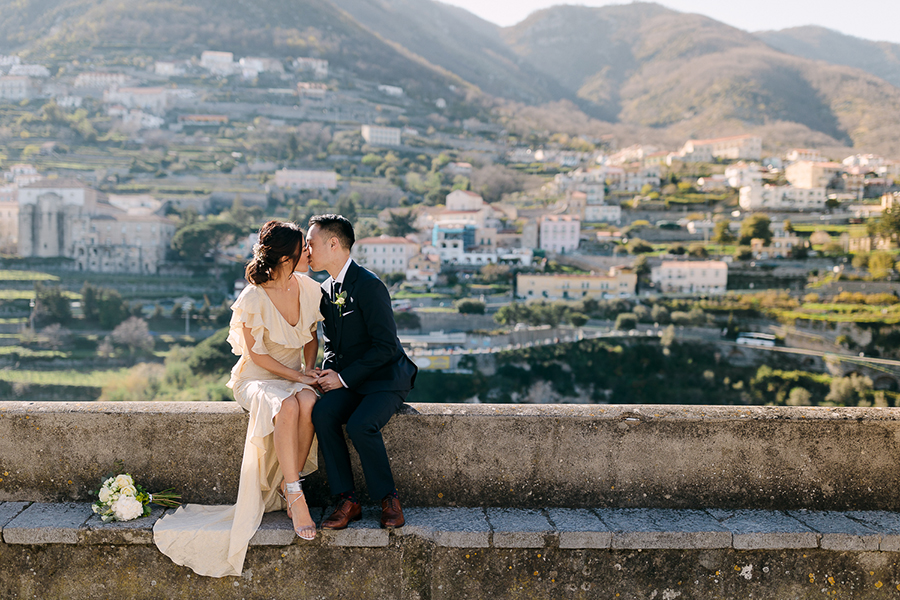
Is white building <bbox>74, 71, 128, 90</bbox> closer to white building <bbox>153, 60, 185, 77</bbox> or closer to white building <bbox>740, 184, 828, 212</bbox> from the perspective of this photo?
white building <bbox>153, 60, 185, 77</bbox>

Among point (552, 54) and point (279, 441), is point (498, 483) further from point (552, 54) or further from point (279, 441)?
point (552, 54)

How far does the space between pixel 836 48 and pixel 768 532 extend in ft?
461

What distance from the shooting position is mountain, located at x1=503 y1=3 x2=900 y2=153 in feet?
257

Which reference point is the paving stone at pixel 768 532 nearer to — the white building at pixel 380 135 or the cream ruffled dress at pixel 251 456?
the cream ruffled dress at pixel 251 456

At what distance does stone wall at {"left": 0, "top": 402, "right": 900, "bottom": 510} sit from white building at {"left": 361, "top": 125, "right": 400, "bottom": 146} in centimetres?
6924

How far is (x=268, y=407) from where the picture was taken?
173cm

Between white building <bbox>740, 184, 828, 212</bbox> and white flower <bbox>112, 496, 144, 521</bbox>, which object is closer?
white flower <bbox>112, 496, 144, 521</bbox>

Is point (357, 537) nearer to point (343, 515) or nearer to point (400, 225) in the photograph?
point (343, 515)

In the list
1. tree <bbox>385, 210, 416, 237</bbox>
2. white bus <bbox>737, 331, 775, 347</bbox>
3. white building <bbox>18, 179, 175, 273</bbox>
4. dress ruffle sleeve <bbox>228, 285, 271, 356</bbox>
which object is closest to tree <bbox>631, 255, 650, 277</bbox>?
white bus <bbox>737, 331, 775, 347</bbox>

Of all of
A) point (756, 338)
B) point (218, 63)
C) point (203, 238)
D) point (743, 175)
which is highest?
point (218, 63)

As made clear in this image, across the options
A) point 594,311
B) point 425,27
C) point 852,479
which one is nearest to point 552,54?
point 425,27

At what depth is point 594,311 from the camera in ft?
135

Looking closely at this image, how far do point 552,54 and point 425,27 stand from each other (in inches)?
911

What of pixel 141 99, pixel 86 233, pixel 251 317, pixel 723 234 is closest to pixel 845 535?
pixel 251 317
